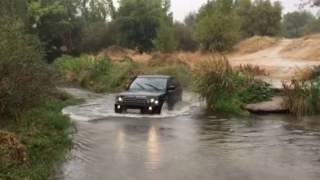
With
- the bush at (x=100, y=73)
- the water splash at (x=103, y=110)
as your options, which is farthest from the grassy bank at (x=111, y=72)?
the water splash at (x=103, y=110)

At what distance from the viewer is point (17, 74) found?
47.7 ft

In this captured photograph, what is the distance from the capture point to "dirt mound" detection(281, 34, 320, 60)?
52.6 metres

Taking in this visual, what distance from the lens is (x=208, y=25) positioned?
193 feet

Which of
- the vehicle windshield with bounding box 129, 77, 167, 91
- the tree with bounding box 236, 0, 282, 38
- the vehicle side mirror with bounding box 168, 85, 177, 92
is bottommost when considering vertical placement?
the vehicle side mirror with bounding box 168, 85, 177, 92

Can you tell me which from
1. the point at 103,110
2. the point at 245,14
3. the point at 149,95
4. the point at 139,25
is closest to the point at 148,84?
the point at 149,95

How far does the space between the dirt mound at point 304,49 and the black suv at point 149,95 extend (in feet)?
91.0

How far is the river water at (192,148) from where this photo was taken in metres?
11.9

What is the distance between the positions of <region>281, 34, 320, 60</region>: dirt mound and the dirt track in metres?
0.82

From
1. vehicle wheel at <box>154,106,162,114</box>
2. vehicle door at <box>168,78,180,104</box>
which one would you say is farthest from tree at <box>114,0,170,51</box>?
vehicle wheel at <box>154,106,162,114</box>

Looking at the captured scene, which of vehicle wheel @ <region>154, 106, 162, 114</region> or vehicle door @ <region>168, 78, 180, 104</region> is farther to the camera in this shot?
vehicle door @ <region>168, 78, 180, 104</region>

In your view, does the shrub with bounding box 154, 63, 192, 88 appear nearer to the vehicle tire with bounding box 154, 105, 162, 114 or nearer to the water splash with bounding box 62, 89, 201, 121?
the water splash with bounding box 62, 89, 201, 121

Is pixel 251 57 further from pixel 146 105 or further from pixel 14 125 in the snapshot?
pixel 14 125

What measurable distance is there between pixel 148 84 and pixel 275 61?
27.7m

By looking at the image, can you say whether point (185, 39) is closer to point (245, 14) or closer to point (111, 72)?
point (245, 14)
